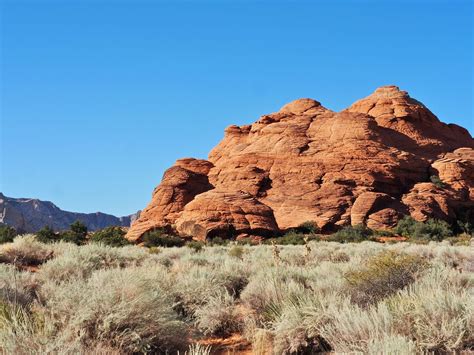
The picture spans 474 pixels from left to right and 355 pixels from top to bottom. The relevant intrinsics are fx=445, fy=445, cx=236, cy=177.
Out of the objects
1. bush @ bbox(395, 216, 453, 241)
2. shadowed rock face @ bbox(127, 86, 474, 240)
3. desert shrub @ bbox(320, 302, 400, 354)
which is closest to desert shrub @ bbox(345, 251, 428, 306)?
desert shrub @ bbox(320, 302, 400, 354)

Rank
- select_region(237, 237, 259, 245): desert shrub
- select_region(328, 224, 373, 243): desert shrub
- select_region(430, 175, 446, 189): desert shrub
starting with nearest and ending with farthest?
select_region(328, 224, 373, 243): desert shrub, select_region(237, 237, 259, 245): desert shrub, select_region(430, 175, 446, 189): desert shrub

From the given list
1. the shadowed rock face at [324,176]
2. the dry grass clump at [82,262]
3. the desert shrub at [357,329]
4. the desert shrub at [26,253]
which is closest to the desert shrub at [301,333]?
the desert shrub at [357,329]

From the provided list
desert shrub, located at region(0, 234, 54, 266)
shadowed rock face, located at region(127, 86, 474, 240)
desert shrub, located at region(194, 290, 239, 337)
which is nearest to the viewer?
desert shrub, located at region(194, 290, 239, 337)

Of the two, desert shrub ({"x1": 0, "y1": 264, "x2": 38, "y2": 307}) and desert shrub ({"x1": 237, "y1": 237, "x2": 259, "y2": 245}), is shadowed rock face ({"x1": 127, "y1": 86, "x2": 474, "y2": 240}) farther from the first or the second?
desert shrub ({"x1": 0, "y1": 264, "x2": 38, "y2": 307})

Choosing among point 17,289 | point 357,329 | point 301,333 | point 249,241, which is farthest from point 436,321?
point 249,241

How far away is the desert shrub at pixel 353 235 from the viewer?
120ft

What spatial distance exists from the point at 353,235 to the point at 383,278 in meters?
32.1

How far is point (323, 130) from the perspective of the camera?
56406 mm

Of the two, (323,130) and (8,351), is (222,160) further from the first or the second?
(8,351)

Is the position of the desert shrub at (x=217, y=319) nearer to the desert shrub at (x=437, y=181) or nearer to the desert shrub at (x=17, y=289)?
the desert shrub at (x=17, y=289)

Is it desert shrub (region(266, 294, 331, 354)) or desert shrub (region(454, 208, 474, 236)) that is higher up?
desert shrub (region(454, 208, 474, 236))

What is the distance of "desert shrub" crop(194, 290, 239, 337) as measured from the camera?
650 cm

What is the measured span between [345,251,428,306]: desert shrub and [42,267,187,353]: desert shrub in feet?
8.53

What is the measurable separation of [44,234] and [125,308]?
2831 cm
